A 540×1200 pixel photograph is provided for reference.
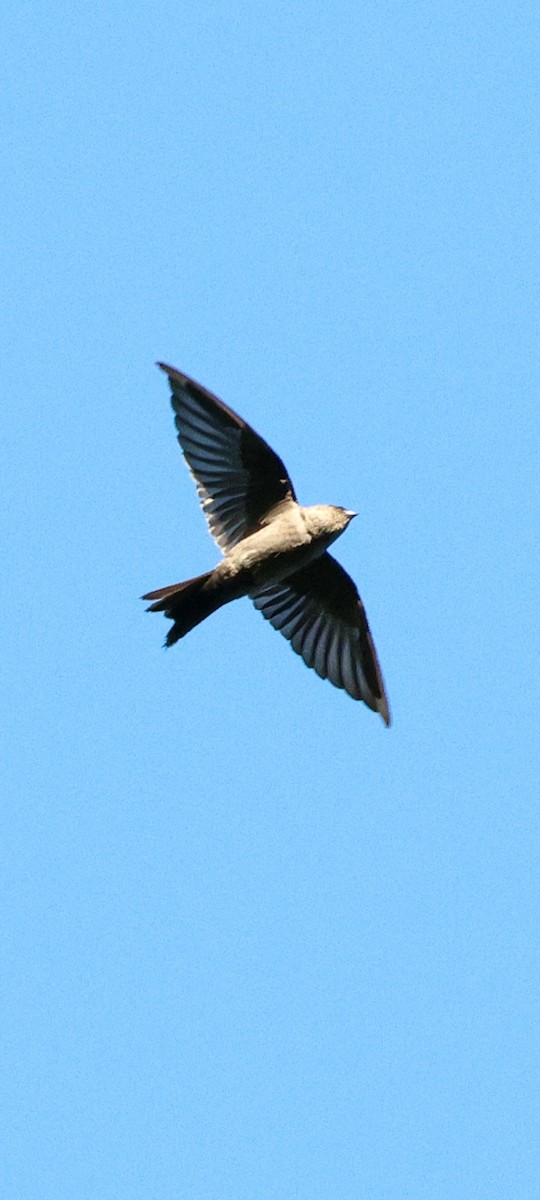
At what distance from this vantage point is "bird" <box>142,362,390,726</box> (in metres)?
11.2

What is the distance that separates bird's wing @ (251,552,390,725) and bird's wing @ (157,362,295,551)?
72cm

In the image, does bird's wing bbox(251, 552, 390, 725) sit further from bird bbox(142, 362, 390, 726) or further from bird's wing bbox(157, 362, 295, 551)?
bird's wing bbox(157, 362, 295, 551)

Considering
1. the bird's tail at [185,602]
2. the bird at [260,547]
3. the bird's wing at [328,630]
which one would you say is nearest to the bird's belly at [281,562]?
the bird at [260,547]

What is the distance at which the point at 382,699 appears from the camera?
1232cm

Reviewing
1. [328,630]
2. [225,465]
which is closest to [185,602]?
[225,465]

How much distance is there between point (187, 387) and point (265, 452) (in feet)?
1.75

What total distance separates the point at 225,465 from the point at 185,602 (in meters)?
0.89

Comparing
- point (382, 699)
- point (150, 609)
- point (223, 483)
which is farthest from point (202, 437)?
point (382, 699)

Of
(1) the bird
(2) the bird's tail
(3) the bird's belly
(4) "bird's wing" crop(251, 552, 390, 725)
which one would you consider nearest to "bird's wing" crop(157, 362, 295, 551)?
(1) the bird

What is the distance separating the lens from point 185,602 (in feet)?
36.2

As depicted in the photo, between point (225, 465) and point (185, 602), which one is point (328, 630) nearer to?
point (225, 465)

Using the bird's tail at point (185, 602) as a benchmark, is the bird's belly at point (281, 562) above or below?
Result: above

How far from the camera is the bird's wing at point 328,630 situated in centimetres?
1220

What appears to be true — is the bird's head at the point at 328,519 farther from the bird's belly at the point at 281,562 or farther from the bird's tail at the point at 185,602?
the bird's tail at the point at 185,602
